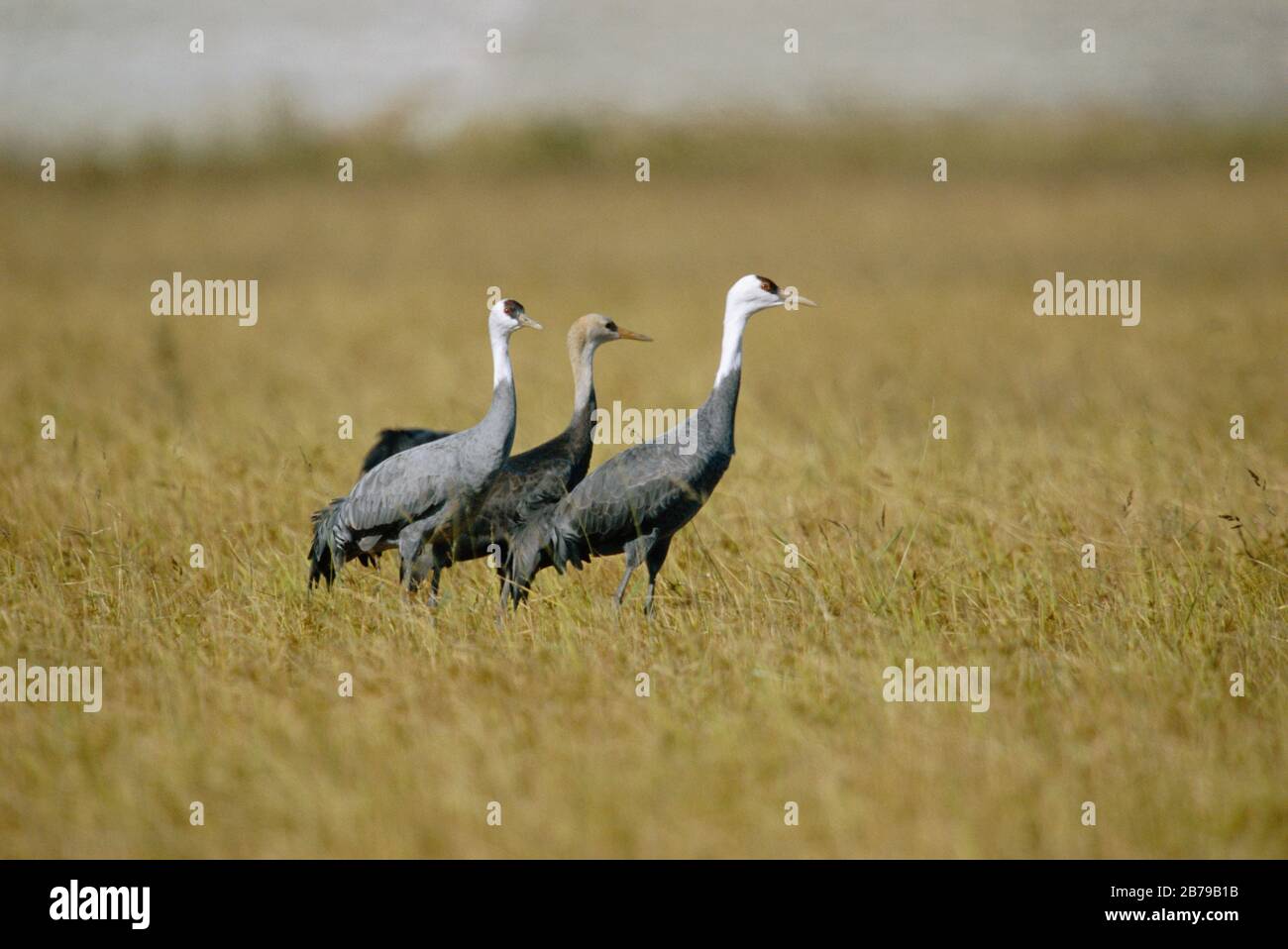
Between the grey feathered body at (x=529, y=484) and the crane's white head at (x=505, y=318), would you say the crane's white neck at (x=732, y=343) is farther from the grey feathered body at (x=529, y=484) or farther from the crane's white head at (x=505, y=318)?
the crane's white head at (x=505, y=318)

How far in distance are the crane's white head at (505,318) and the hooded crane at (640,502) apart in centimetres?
89

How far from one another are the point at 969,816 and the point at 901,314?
14.2 metres

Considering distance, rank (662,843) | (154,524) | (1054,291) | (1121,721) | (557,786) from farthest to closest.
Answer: (1054,291) → (154,524) → (1121,721) → (557,786) → (662,843)

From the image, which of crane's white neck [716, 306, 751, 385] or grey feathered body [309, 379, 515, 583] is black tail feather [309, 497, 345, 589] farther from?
crane's white neck [716, 306, 751, 385]

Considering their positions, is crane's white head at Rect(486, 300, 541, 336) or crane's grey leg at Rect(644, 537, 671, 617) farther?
crane's white head at Rect(486, 300, 541, 336)

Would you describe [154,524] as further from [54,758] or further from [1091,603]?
[1091,603]

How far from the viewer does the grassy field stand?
4699 millimetres

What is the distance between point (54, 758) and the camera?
5121 millimetres

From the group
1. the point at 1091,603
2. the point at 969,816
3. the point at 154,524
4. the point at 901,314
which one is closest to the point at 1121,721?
the point at 969,816
